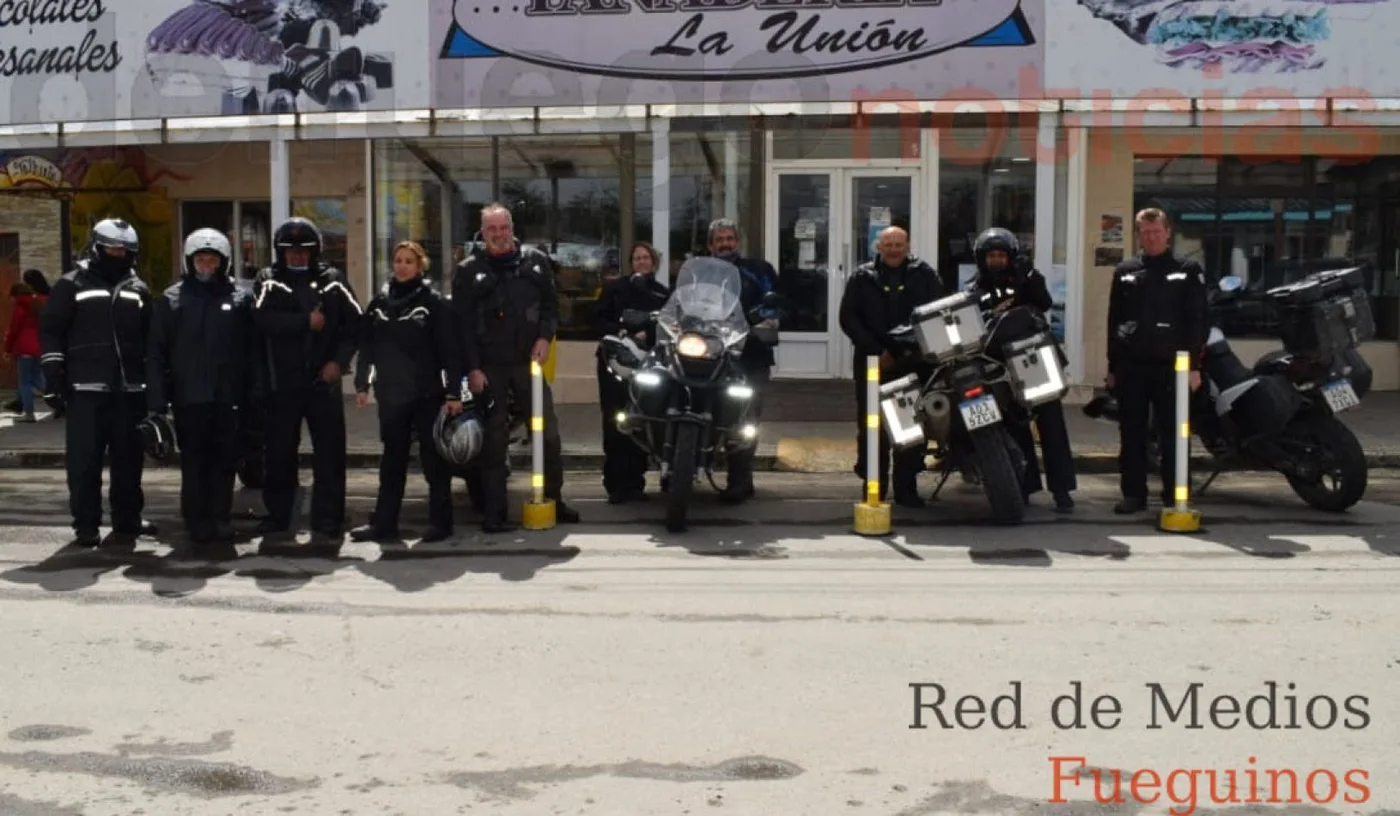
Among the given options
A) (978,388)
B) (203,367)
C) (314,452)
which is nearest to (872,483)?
(978,388)

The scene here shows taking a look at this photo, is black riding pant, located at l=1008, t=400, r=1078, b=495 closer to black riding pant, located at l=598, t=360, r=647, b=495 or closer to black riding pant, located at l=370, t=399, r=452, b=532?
black riding pant, located at l=598, t=360, r=647, b=495

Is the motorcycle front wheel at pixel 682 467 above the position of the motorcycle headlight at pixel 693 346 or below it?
below

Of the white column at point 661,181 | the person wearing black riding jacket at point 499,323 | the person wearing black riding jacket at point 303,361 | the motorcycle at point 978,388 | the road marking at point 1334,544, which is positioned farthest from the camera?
the white column at point 661,181

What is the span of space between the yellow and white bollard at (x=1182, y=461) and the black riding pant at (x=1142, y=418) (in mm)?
298

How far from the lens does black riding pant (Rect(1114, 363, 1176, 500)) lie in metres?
8.84

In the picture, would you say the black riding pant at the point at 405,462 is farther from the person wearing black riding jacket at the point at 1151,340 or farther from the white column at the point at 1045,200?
the white column at the point at 1045,200

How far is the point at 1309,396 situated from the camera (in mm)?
8773

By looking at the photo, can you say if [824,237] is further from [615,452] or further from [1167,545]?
[1167,545]

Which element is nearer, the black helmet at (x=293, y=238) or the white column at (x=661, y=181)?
the black helmet at (x=293, y=238)

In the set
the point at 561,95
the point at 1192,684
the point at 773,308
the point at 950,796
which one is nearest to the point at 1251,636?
the point at 1192,684

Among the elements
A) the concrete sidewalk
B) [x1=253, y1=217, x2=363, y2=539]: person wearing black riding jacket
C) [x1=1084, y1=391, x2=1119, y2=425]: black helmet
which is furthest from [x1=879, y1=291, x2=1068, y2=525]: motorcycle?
[x1=253, y1=217, x2=363, y2=539]: person wearing black riding jacket

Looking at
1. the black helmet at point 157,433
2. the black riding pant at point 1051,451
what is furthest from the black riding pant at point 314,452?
the black riding pant at point 1051,451

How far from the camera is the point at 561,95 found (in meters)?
13.3

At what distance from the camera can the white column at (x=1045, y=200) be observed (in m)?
12.9
